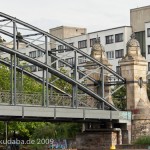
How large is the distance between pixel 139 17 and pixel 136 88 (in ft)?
154

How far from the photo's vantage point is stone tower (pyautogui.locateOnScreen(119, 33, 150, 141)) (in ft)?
178

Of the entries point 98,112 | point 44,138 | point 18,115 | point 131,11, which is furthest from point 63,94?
point 131,11

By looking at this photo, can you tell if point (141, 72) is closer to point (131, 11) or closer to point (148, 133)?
point (148, 133)

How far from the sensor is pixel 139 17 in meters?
101

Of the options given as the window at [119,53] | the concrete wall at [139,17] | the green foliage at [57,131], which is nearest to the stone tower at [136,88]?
the green foliage at [57,131]

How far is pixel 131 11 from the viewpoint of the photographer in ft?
333

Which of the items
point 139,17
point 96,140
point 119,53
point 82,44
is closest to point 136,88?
point 96,140

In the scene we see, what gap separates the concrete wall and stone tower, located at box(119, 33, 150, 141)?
145 ft

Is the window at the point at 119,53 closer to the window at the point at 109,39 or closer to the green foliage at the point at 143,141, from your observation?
the window at the point at 109,39

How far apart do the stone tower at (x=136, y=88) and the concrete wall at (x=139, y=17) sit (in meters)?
44.3

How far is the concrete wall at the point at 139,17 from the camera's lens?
99.8 meters

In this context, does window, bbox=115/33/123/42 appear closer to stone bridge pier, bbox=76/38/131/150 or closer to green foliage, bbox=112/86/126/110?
green foliage, bbox=112/86/126/110

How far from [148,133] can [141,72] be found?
5.63 metres

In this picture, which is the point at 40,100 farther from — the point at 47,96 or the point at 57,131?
the point at 57,131
